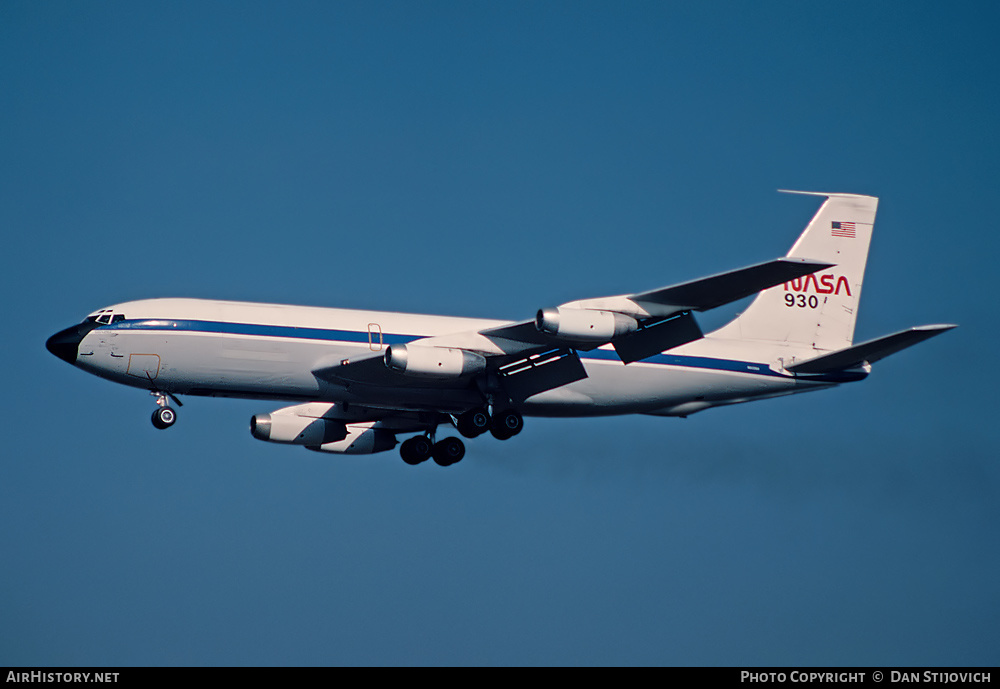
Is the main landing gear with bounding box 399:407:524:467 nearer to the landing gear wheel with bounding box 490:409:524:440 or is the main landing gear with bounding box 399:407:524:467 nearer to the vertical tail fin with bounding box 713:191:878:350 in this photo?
the landing gear wheel with bounding box 490:409:524:440

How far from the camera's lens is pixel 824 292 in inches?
1950

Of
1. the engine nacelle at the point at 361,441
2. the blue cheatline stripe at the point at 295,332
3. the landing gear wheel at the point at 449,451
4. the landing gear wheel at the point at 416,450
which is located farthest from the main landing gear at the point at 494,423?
the engine nacelle at the point at 361,441

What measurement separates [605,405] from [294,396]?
10.6 m

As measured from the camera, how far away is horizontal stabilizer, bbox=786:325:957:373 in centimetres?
3981

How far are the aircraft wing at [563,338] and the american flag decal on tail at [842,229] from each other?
40.3 ft

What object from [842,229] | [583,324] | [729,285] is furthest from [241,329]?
[842,229]

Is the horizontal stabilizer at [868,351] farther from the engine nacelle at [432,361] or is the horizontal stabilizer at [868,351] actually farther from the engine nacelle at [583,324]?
the engine nacelle at [432,361]

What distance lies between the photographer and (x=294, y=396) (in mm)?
41656

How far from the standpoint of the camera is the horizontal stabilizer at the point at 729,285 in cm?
3691

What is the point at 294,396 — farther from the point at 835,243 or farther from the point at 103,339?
the point at 835,243
